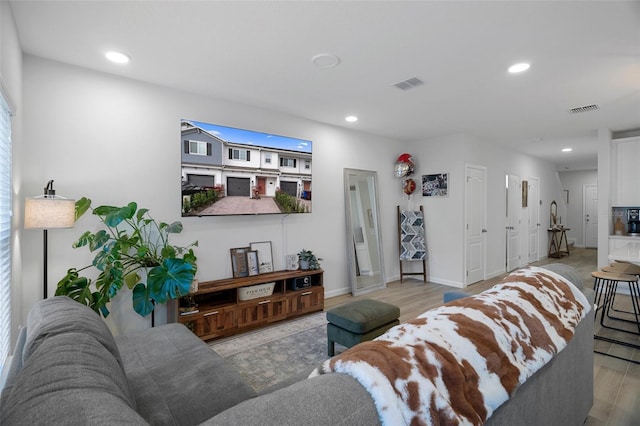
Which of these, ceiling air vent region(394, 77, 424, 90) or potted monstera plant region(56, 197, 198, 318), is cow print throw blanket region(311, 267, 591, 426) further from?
ceiling air vent region(394, 77, 424, 90)

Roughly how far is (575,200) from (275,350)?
11125 millimetres

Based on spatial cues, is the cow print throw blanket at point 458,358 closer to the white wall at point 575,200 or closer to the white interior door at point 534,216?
the white interior door at point 534,216

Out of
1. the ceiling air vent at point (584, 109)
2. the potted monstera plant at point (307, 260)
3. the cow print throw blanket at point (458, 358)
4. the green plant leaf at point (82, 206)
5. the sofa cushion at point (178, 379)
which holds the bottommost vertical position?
the sofa cushion at point (178, 379)

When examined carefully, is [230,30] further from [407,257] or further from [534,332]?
[407,257]

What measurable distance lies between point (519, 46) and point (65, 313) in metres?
3.31

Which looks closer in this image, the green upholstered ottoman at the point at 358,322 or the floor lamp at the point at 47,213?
the floor lamp at the point at 47,213

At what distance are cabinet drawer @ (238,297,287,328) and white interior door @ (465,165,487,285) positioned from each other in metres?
3.28

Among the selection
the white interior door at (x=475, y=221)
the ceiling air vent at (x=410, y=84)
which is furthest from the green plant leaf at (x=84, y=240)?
the white interior door at (x=475, y=221)

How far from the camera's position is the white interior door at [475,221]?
520 cm

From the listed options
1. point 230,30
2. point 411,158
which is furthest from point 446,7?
point 411,158

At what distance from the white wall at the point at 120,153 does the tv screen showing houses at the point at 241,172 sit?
0.20m

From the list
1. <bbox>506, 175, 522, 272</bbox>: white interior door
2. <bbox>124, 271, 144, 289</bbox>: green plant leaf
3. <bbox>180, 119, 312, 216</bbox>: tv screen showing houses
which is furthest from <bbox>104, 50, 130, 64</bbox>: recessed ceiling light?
<bbox>506, 175, 522, 272</bbox>: white interior door

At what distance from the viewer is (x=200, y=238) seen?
3434 millimetres

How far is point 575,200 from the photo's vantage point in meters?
9.84
